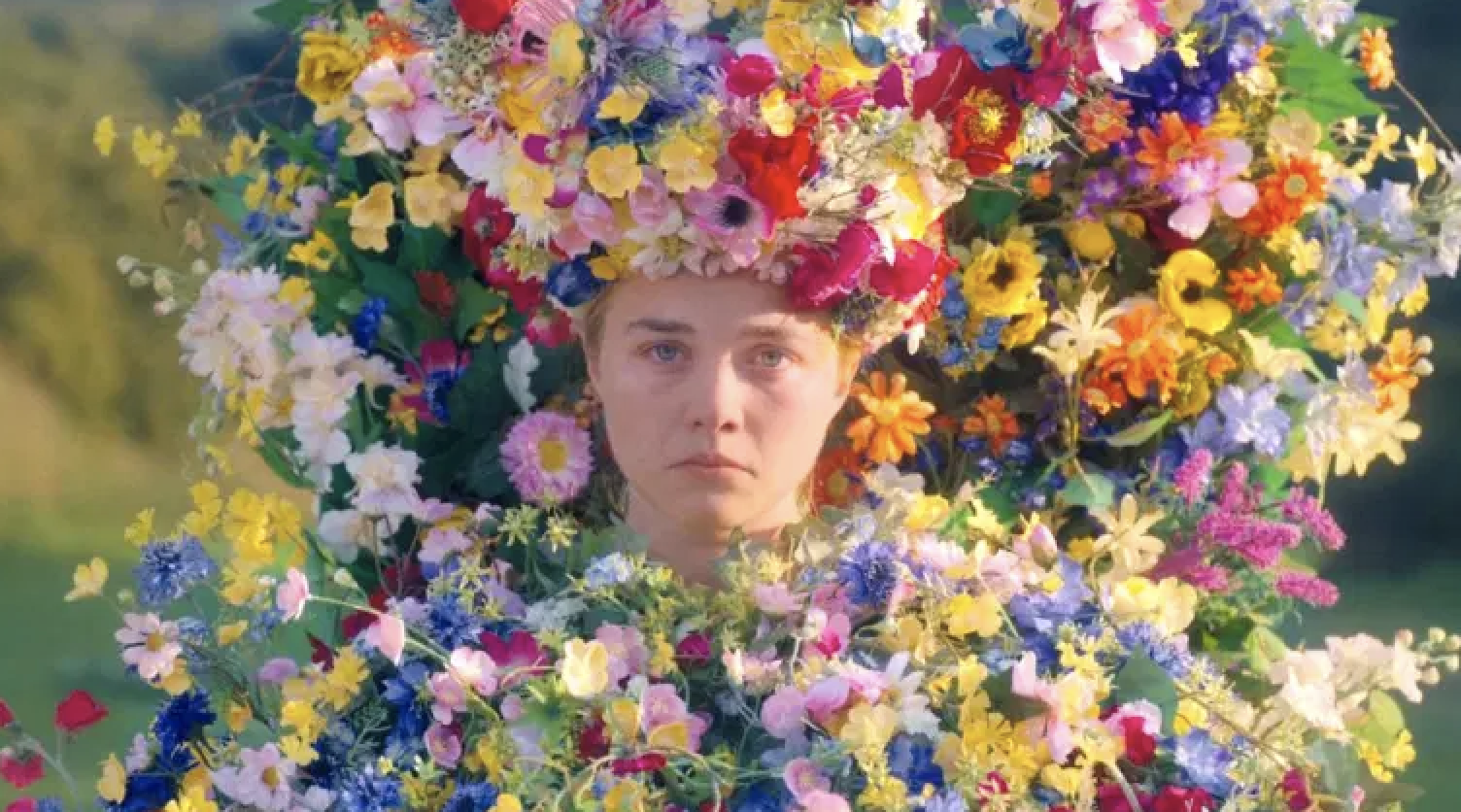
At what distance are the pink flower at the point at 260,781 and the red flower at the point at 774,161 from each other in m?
0.78

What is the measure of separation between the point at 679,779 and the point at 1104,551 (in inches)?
26.7

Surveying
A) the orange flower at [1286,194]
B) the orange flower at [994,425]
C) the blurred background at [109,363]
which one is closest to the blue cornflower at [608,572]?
the orange flower at [994,425]

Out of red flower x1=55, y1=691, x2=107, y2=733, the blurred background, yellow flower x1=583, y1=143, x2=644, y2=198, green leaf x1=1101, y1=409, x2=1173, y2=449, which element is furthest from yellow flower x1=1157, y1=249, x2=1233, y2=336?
the blurred background

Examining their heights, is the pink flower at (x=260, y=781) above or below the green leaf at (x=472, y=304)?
below

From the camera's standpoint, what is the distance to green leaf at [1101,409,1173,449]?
2570 mm

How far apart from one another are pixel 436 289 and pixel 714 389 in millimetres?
606

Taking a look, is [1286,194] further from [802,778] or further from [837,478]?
[802,778]

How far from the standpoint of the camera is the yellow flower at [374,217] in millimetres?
2590

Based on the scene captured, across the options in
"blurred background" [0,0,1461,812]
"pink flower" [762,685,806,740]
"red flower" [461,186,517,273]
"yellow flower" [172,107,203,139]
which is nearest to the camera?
"pink flower" [762,685,806,740]

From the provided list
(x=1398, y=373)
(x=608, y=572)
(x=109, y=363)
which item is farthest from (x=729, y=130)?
(x=109, y=363)

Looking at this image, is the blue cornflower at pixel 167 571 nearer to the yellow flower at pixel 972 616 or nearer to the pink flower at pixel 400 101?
the pink flower at pixel 400 101

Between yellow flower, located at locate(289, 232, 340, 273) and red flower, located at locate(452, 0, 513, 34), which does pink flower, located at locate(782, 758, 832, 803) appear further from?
yellow flower, located at locate(289, 232, 340, 273)

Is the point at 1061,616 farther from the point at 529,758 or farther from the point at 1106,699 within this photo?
the point at 529,758

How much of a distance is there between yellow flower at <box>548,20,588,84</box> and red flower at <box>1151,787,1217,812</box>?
37.1 inches
